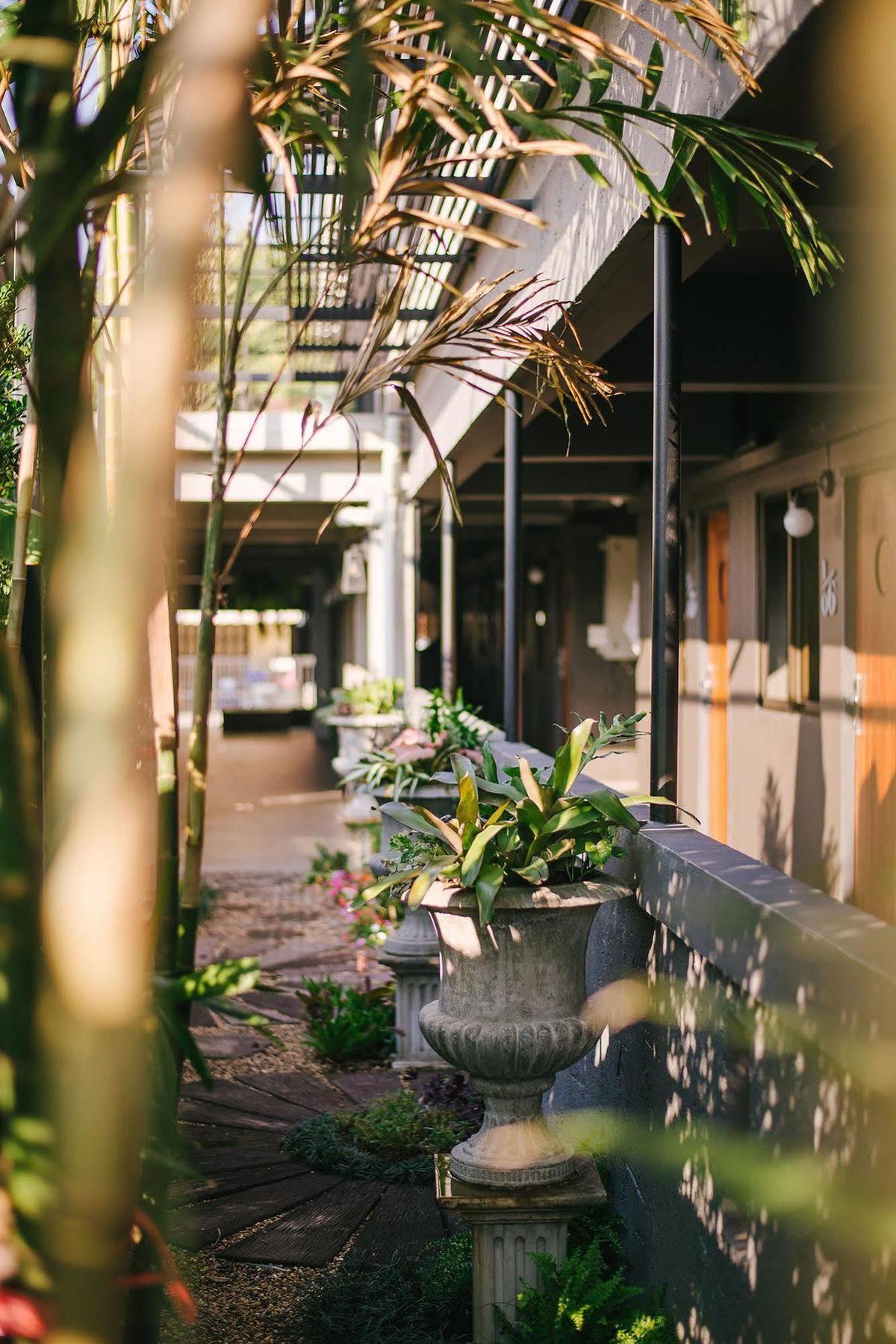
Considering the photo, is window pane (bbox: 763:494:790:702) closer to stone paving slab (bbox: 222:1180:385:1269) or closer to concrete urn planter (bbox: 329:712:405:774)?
concrete urn planter (bbox: 329:712:405:774)

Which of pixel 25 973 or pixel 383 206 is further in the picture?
pixel 383 206

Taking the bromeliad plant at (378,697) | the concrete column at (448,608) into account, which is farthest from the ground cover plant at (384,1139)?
→ the bromeliad plant at (378,697)

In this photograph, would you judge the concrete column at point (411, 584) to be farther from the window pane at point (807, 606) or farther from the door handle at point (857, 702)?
the door handle at point (857, 702)

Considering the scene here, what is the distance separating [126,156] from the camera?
2.02 m

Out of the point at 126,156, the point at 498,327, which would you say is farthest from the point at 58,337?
the point at 498,327

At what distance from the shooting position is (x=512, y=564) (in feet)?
17.9

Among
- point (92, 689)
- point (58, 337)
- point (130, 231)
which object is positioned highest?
point (130, 231)

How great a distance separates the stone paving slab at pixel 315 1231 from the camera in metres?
3.47

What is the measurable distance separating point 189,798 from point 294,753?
57.6 feet

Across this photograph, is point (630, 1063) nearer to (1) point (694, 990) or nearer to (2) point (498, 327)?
(1) point (694, 990)

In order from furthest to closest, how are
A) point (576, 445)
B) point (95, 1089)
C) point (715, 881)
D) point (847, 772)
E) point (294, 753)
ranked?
point (294, 753) < point (576, 445) < point (847, 772) < point (715, 881) < point (95, 1089)

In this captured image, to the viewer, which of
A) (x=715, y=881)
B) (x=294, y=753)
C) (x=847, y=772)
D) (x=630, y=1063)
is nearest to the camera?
(x=715, y=881)

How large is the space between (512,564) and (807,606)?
197 centimetres

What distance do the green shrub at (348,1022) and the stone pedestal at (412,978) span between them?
0.19 meters
